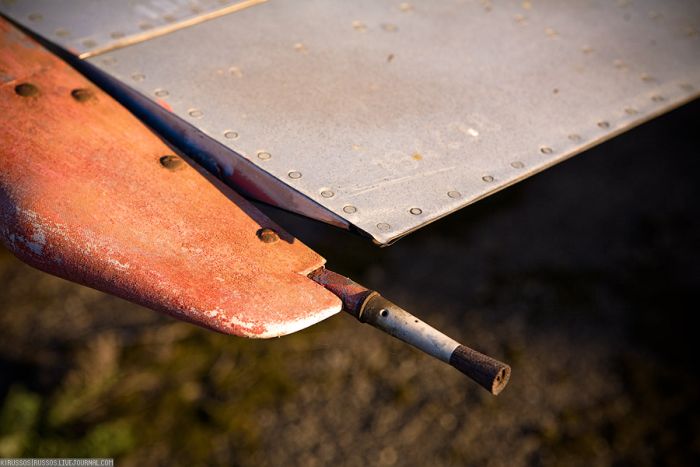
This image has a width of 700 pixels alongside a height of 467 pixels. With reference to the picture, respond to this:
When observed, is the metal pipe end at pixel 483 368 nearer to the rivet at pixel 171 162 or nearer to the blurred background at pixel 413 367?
the rivet at pixel 171 162

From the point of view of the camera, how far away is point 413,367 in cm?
275

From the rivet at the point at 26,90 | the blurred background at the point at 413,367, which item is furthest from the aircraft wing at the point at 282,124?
the blurred background at the point at 413,367

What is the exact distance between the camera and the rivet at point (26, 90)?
1.49 meters

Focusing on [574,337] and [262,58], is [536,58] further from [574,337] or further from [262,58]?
[574,337]

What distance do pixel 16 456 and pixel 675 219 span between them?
Result: 3029 mm

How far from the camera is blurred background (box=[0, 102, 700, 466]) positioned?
248 cm

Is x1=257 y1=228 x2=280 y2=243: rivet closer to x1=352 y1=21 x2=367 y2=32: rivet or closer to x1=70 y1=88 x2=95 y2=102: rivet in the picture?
x1=70 y1=88 x2=95 y2=102: rivet

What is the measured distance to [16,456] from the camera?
240 centimetres

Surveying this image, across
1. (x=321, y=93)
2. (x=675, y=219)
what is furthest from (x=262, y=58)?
(x=675, y=219)

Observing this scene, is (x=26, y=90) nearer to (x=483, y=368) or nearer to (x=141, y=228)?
(x=141, y=228)

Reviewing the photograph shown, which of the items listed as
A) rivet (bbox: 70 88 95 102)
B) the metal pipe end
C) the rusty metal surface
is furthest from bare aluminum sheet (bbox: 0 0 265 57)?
the metal pipe end

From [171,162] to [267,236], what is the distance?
265 millimetres

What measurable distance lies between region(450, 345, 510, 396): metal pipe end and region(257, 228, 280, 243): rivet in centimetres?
39

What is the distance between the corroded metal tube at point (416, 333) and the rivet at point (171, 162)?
0.37 meters
